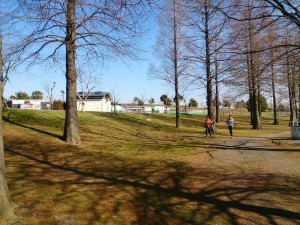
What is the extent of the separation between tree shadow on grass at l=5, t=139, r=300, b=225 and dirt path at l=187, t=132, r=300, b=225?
0.06ft

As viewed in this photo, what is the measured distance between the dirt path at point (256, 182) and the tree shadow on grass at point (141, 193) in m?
0.02

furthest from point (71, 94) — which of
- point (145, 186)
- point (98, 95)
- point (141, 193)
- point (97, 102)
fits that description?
point (98, 95)

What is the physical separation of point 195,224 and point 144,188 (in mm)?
2040

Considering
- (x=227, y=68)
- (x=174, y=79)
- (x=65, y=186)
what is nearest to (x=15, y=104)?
(x=174, y=79)

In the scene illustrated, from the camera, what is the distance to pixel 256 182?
7766 mm

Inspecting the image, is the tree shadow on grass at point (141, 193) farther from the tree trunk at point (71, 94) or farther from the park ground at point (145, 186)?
the tree trunk at point (71, 94)

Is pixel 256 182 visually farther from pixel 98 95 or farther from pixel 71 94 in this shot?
pixel 98 95

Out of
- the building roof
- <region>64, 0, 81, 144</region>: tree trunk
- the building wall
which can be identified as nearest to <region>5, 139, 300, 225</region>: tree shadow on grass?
<region>64, 0, 81, 144</region>: tree trunk

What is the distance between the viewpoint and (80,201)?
570 cm

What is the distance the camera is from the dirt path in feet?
18.5

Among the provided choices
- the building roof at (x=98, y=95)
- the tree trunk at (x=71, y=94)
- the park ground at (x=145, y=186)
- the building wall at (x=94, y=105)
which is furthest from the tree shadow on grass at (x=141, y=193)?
the building roof at (x=98, y=95)

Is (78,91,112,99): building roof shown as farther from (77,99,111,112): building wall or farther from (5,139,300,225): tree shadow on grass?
(5,139,300,225): tree shadow on grass

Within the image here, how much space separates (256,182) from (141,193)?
3.23 m

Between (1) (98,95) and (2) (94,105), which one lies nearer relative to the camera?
(2) (94,105)
